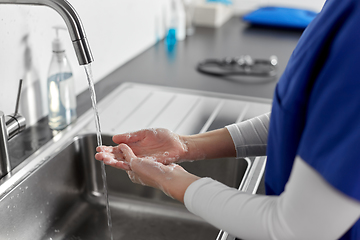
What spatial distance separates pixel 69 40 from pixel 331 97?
2.94 feet

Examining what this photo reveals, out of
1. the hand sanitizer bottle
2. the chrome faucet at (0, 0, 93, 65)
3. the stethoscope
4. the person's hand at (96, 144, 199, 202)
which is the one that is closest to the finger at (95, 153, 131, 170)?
the person's hand at (96, 144, 199, 202)

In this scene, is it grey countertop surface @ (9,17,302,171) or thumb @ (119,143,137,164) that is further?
grey countertop surface @ (9,17,302,171)

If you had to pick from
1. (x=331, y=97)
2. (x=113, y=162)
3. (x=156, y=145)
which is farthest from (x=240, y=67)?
(x=331, y=97)

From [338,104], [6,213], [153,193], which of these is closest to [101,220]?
[153,193]

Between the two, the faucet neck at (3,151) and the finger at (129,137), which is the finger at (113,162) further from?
the faucet neck at (3,151)

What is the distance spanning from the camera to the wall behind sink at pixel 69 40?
37.2 inches

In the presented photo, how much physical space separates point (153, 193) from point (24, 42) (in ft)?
1.69

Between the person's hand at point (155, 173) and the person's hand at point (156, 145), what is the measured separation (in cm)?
3

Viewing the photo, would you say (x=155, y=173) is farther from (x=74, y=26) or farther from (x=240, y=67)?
(x=240, y=67)

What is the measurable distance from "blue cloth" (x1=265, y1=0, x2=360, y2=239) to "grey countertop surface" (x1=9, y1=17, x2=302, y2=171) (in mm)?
669

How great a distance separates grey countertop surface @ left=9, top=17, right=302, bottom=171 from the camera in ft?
3.43

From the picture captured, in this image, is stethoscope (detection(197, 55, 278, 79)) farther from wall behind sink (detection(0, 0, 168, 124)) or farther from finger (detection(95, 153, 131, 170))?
finger (detection(95, 153, 131, 170))

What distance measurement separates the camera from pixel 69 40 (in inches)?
46.0

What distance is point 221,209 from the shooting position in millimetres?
568
